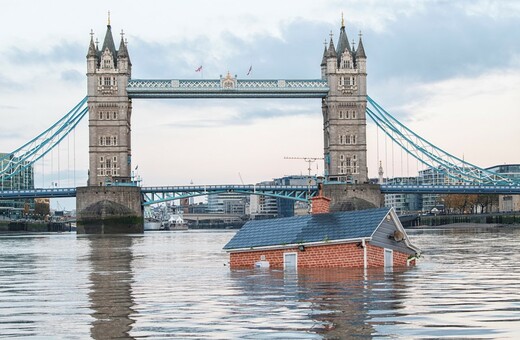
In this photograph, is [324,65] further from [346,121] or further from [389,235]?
[389,235]

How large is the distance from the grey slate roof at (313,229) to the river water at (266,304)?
1835 millimetres

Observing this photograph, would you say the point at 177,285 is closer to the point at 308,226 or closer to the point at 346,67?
the point at 308,226

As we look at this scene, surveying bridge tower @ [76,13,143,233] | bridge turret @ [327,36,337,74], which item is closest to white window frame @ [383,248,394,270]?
bridge tower @ [76,13,143,233]

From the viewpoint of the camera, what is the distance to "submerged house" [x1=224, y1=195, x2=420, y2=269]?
1304 inches

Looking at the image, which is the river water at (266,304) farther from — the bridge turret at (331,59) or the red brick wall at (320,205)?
the bridge turret at (331,59)

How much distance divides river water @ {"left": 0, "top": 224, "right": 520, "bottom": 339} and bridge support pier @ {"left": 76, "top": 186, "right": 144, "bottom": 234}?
3998 inches

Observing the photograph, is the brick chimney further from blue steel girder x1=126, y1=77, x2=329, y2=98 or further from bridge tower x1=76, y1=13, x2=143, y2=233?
blue steel girder x1=126, y1=77, x2=329, y2=98

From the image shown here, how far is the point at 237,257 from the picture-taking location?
36438 millimetres

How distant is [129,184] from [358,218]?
11041 centimetres

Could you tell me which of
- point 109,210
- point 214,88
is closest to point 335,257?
point 109,210

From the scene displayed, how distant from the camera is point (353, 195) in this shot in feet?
466

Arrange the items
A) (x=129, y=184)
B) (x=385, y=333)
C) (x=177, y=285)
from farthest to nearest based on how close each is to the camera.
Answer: (x=129, y=184) < (x=177, y=285) < (x=385, y=333)

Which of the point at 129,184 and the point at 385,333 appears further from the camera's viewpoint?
the point at 129,184

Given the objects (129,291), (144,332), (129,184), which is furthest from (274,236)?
(129,184)
